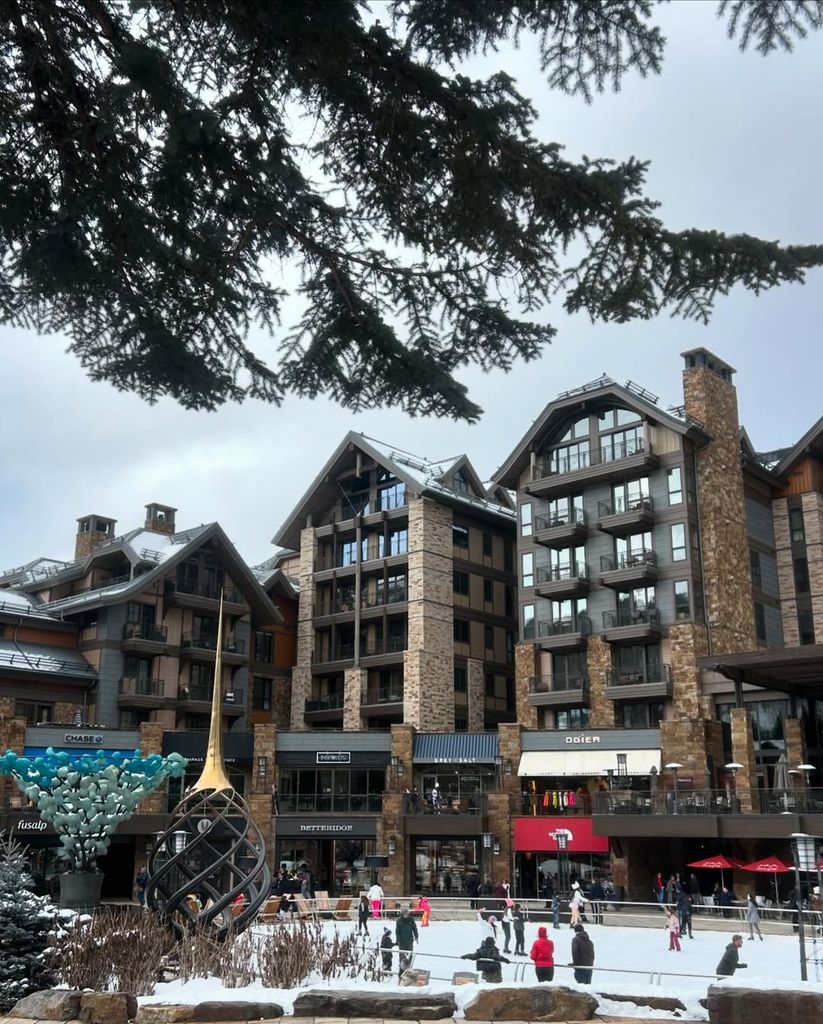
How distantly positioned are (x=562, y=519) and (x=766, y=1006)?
41.1 meters

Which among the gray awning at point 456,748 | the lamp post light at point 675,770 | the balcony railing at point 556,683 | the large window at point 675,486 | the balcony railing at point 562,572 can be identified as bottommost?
the lamp post light at point 675,770

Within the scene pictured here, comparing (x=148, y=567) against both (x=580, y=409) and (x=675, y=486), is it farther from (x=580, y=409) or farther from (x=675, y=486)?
(x=675, y=486)

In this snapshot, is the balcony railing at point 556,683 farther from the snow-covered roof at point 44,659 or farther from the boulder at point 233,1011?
the boulder at point 233,1011

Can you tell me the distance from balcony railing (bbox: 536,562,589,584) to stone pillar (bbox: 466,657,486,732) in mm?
6405

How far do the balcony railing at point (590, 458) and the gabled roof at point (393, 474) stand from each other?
17.2ft

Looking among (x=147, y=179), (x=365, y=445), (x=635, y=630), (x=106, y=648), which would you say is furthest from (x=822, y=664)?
(x=147, y=179)

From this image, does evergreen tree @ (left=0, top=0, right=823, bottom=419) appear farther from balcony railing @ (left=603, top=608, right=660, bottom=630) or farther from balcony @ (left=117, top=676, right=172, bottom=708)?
balcony @ (left=117, top=676, right=172, bottom=708)

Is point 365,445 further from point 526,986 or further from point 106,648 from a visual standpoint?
point 526,986

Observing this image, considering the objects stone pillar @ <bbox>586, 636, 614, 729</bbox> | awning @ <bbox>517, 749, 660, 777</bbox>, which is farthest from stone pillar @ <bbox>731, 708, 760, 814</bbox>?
stone pillar @ <bbox>586, 636, 614, 729</bbox>

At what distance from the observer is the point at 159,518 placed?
60938 millimetres

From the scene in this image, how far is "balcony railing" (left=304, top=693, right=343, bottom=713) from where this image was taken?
55.6m

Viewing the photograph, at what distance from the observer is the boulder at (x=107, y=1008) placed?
12836mm

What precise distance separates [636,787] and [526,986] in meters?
32.1

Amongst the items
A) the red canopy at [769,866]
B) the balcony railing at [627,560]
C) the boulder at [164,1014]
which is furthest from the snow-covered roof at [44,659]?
the boulder at [164,1014]
